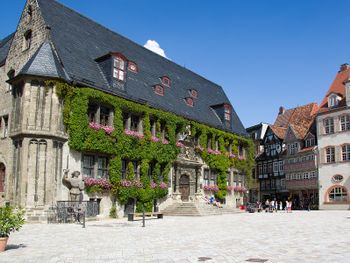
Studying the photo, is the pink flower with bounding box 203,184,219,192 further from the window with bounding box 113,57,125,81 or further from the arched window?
the arched window

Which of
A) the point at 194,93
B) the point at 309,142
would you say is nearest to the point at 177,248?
the point at 194,93

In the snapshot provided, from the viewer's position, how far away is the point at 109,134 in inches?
1121

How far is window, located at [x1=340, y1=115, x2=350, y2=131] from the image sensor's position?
153 feet

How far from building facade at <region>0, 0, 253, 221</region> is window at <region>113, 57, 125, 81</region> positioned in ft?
0.37

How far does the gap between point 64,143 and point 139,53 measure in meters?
15.2

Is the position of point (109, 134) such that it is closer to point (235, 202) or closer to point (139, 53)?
point (139, 53)

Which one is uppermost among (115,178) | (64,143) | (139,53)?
(139,53)

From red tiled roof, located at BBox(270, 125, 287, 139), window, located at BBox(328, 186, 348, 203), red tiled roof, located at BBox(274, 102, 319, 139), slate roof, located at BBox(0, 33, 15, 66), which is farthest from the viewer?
red tiled roof, located at BBox(270, 125, 287, 139)

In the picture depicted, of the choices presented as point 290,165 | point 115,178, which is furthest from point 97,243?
point 290,165

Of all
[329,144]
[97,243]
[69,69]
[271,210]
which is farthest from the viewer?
[329,144]

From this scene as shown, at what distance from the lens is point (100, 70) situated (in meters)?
30.3

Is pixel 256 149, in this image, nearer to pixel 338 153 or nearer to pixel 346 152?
pixel 338 153

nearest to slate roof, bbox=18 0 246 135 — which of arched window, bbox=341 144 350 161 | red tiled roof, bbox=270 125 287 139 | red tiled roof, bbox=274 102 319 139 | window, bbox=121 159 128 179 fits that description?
window, bbox=121 159 128 179

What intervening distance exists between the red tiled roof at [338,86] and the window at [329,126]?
5.08ft
